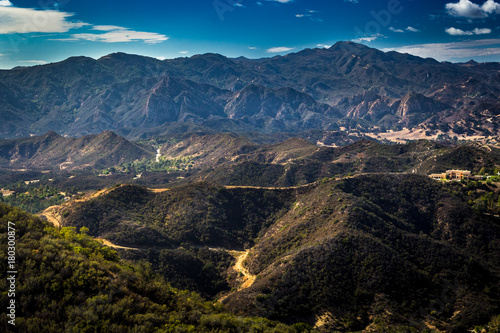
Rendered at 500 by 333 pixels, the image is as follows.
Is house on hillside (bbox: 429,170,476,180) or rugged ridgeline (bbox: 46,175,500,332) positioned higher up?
house on hillside (bbox: 429,170,476,180)

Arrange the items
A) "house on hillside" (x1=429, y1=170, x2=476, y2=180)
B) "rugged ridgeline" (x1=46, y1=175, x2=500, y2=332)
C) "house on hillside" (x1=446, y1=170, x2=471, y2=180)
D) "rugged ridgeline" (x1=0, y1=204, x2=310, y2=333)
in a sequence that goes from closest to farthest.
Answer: "rugged ridgeline" (x1=0, y1=204, x2=310, y2=333) → "rugged ridgeline" (x1=46, y1=175, x2=500, y2=332) → "house on hillside" (x1=429, y1=170, x2=476, y2=180) → "house on hillside" (x1=446, y1=170, x2=471, y2=180)

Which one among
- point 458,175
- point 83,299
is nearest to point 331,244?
point 83,299

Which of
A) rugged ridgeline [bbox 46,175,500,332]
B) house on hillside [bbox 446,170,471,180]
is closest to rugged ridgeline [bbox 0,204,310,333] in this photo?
rugged ridgeline [bbox 46,175,500,332]

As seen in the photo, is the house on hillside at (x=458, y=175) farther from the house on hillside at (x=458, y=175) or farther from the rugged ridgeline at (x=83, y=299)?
the rugged ridgeline at (x=83, y=299)

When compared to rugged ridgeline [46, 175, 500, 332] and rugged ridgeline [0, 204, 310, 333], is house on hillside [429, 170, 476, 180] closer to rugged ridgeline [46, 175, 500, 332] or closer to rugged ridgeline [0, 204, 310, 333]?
rugged ridgeline [46, 175, 500, 332]

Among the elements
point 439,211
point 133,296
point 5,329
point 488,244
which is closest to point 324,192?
point 439,211

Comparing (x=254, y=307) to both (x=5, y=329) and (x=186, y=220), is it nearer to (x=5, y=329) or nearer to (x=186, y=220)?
(x=5, y=329)
